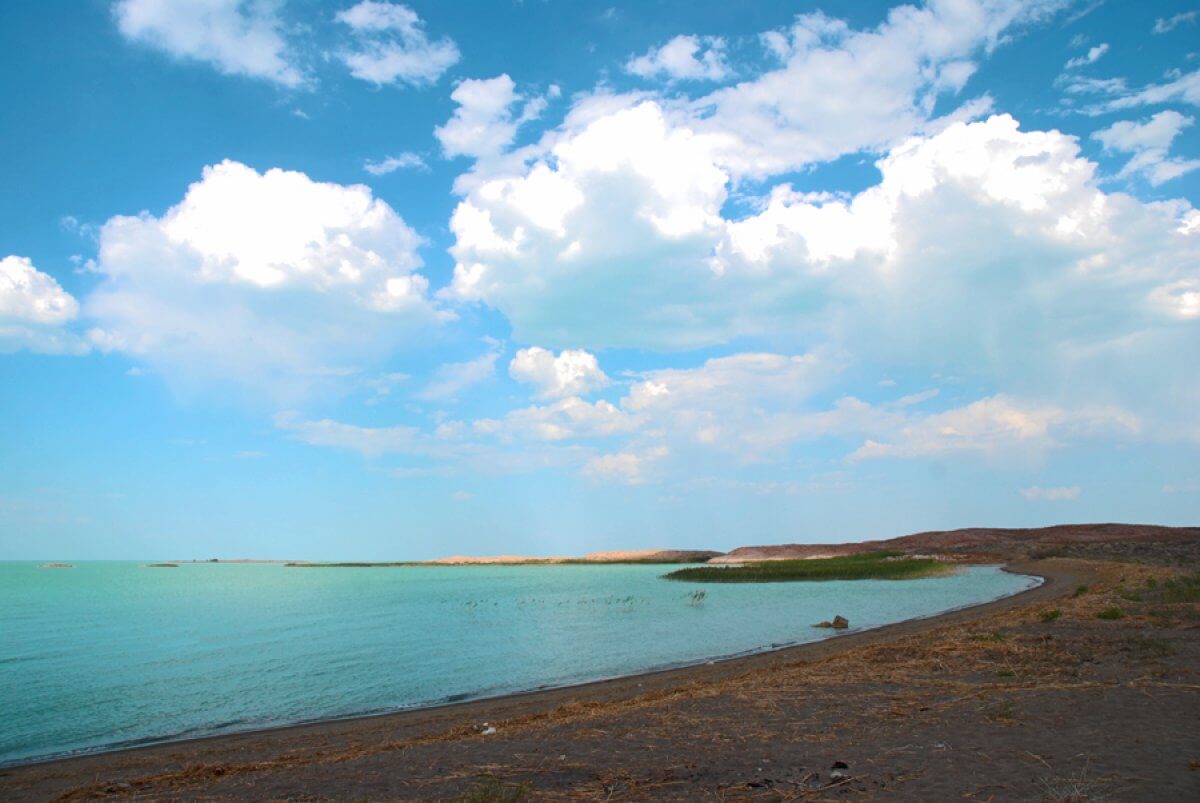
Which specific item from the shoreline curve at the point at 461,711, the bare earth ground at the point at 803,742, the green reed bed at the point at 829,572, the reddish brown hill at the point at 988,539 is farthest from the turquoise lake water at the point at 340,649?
the reddish brown hill at the point at 988,539

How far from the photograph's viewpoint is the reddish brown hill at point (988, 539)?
3954 inches

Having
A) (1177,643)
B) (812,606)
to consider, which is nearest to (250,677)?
(1177,643)

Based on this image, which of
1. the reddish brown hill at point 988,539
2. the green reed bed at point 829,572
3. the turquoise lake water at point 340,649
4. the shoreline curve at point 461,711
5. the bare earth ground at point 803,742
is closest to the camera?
the bare earth ground at point 803,742

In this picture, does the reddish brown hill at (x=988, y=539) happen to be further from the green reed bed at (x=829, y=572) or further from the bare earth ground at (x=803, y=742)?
the bare earth ground at (x=803, y=742)

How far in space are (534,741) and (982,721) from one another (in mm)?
7279

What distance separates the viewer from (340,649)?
1337 inches

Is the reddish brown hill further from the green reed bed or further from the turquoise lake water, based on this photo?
the turquoise lake water

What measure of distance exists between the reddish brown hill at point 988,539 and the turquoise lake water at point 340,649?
57.5 m

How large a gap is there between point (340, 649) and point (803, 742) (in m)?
29.0

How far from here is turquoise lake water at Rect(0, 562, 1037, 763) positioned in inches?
879

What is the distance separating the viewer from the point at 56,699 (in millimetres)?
24406

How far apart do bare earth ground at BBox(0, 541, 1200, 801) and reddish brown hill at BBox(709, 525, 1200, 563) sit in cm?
9421

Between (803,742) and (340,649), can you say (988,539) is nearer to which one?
(340,649)

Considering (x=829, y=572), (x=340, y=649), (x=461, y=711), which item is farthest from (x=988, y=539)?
(x=461, y=711)
